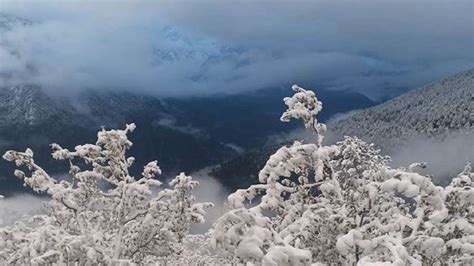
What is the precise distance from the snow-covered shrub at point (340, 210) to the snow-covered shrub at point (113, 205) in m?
3.82

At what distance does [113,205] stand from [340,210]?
5.76 metres

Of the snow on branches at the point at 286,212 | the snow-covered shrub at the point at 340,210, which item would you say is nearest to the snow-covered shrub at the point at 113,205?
the snow on branches at the point at 286,212

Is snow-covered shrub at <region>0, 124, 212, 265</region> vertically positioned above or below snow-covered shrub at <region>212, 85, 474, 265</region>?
above

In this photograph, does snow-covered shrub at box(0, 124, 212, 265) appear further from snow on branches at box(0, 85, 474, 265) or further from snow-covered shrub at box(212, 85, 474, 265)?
snow-covered shrub at box(212, 85, 474, 265)

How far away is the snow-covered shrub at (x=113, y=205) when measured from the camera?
469 inches

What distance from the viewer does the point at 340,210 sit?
28.0 ft

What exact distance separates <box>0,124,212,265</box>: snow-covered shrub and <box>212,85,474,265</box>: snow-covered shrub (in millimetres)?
3824

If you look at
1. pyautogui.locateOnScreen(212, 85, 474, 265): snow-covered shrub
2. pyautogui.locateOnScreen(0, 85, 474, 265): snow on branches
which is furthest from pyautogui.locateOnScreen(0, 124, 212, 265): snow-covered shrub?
pyautogui.locateOnScreen(212, 85, 474, 265): snow-covered shrub

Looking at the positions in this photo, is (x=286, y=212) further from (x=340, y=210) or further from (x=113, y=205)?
(x=113, y=205)

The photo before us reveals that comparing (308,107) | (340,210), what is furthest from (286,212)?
(308,107)

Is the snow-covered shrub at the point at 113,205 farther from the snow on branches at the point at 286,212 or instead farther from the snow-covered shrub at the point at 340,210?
the snow-covered shrub at the point at 340,210

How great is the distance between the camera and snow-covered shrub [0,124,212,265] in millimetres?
11922

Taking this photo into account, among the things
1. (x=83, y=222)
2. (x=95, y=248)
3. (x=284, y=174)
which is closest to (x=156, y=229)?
(x=83, y=222)

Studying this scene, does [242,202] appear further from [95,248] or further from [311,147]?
[95,248]
